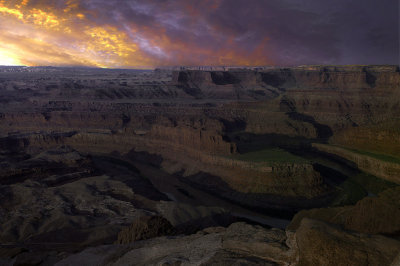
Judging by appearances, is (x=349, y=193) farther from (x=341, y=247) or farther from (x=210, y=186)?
(x=341, y=247)

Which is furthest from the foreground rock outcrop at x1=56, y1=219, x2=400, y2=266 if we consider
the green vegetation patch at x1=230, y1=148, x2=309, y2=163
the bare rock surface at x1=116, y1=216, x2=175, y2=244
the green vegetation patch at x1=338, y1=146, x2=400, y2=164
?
the green vegetation patch at x1=338, y1=146, x2=400, y2=164

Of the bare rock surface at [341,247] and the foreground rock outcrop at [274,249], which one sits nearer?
the bare rock surface at [341,247]

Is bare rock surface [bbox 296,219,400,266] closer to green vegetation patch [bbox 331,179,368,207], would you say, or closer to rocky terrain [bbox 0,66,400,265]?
rocky terrain [bbox 0,66,400,265]

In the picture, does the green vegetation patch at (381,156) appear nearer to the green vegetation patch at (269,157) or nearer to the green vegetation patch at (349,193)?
the green vegetation patch at (349,193)

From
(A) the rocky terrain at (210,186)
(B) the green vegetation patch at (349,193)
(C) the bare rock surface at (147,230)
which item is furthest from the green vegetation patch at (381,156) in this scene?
(C) the bare rock surface at (147,230)

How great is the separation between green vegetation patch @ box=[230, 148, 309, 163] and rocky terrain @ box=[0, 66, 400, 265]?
205mm

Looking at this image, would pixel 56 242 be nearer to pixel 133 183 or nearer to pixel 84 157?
pixel 133 183

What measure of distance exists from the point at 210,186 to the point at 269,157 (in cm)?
1242

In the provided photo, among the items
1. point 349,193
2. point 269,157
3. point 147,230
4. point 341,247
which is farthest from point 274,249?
point 269,157

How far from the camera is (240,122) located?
115 m

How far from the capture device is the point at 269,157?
60.9 metres

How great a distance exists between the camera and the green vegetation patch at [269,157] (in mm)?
58281

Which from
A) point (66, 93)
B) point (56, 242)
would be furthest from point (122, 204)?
point (66, 93)

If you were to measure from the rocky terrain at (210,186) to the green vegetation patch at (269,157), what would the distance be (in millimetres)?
205
